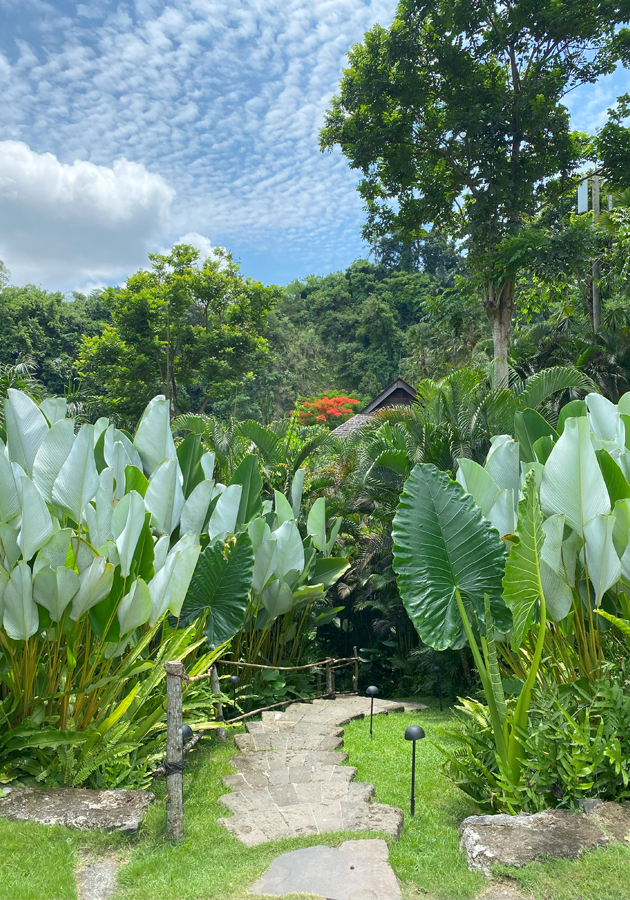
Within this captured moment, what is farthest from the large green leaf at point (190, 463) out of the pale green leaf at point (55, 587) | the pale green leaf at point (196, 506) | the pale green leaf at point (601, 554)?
the pale green leaf at point (601, 554)

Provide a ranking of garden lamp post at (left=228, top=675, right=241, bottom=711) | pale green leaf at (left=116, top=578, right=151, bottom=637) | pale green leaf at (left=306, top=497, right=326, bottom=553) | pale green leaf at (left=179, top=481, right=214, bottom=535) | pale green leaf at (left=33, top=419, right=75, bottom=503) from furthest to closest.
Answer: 1. pale green leaf at (left=306, top=497, right=326, bottom=553)
2. garden lamp post at (left=228, top=675, right=241, bottom=711)
3. pale green leaf at (left=179, top=481, right=214, bottom=535)
4. pale green leaf at (left=33, top=419, right=75, bottom=503)
5. pale green leaf at (left=116, top=578, right=151, bottom=637)

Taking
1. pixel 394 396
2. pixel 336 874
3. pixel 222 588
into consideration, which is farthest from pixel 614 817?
pixel 394 396

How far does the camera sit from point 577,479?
3549 mm

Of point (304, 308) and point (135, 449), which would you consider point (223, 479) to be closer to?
point (135, 449)

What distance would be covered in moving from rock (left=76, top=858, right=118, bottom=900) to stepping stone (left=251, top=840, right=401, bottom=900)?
69 cm

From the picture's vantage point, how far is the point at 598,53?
12.5 meters

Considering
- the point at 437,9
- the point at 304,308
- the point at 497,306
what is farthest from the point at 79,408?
the point at 304,308

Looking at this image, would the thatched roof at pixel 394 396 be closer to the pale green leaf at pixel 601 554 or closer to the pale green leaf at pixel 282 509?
the pale green leaf at pixel 282 509

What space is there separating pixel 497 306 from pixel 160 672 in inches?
453

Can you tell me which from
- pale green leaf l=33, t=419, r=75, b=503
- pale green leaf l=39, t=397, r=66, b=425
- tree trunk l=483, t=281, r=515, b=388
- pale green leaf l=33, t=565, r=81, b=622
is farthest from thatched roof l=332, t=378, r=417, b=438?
pale green leaf l=33, t=565, r=81, b=622

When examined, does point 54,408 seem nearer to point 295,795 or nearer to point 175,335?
point 295,795

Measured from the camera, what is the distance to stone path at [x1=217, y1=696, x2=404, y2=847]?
350 centimetres

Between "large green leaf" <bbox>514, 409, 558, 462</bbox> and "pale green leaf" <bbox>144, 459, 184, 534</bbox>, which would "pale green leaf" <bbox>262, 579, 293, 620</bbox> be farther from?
"large green leaf" <bbox>514, 409, 558, 462</bbox>

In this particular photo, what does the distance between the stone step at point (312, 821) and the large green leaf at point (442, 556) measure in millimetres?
995
